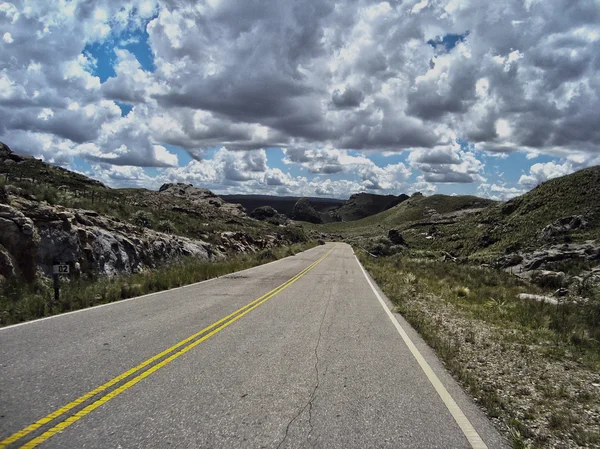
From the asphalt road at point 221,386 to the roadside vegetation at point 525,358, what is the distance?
39cm

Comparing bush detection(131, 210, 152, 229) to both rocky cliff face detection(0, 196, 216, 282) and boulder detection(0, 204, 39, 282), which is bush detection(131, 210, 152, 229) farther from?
boulder detection(0, 204, 39, 282)

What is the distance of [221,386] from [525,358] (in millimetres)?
5345

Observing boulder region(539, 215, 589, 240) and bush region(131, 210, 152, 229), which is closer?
bush region(131, 210, 152, 229)

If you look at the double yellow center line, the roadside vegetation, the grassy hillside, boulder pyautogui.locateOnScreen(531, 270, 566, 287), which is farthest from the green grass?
the grassy hillside

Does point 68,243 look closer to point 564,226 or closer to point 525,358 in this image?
point 525,358

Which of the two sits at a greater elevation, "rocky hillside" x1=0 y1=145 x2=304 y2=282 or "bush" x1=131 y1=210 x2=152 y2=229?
"bush" x1=131 y1=210 x2=152 y2=229

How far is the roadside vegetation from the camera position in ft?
14.6

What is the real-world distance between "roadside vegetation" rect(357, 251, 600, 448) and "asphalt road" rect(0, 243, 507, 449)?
39 centimetres

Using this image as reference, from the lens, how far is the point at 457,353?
7.11 metres

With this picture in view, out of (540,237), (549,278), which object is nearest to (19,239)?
(549,278)

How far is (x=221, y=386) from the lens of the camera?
5.04m

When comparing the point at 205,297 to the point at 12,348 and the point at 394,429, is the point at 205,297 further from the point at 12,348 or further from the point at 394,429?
the point at 394,429

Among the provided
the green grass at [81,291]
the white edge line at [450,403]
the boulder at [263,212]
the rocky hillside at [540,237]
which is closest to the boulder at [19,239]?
the green grass at [81,291]

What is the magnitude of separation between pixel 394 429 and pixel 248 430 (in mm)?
1487
